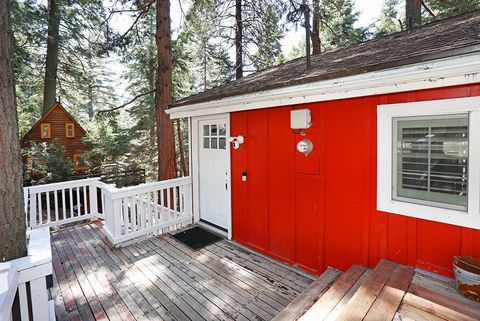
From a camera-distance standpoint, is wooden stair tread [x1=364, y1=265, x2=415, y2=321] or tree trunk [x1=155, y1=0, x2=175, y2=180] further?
tree trunk [x1=155, y1=0, x2=175, y2=180]

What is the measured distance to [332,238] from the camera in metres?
3.08

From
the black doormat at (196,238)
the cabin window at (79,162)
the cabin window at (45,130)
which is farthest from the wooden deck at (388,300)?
the cabin window at (45,130)

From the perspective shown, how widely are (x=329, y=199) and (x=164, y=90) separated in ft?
18.9

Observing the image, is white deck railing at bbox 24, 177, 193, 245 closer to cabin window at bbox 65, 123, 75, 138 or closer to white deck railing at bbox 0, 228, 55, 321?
white deck railing at bbox 0, 228, 55, 321

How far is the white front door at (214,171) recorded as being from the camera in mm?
4552

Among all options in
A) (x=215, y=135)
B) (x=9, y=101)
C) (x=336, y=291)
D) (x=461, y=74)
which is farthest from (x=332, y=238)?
(x=9, y=101)

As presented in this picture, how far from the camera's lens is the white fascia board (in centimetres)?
193

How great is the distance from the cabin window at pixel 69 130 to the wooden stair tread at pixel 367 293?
14.4 metres

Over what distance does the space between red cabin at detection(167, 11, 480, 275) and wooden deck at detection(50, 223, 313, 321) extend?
52 cm

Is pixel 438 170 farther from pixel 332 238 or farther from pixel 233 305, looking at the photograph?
pixel 233 305

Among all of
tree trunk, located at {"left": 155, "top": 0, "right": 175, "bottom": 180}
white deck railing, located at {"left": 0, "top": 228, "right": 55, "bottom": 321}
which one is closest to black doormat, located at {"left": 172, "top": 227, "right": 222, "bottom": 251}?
white deck railing, located at {"left": 0, "top": 228, "right": 55, "bottom": 321}

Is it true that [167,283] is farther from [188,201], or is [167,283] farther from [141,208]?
[188,201]

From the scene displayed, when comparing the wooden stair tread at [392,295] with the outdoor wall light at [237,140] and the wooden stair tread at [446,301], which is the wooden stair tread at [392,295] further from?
the outdoor wall light at [237,140]

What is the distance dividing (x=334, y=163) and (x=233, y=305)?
198cm
